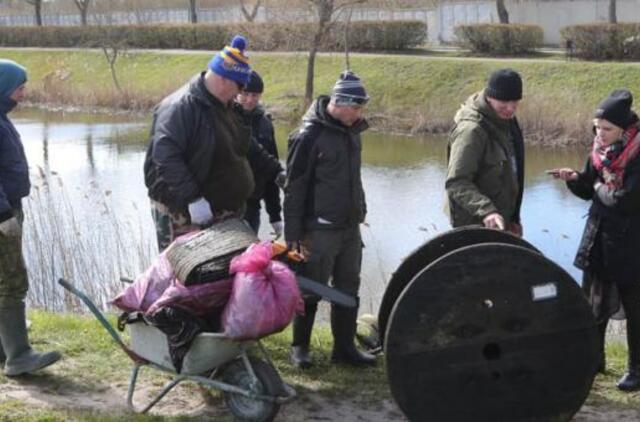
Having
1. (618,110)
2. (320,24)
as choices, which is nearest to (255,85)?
(618,110)

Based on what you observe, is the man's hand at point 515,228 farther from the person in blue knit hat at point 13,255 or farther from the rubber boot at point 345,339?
the person in blue knit hat at point 13,255

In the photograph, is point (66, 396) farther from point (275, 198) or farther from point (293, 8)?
point (293, 8)

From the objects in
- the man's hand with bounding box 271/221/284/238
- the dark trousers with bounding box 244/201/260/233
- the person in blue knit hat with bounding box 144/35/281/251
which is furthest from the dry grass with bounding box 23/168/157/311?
the person in blue knit hat with bounding box 144/35/281/251

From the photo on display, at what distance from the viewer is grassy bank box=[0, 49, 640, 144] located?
2478 centimetres

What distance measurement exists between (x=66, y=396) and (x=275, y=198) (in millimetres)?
2093

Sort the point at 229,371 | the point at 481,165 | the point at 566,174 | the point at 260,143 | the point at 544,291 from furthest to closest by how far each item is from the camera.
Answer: the point at 260,143 → the point at 566,174 → the point at 481,165 → the point at 229,371 → the point at 544,291

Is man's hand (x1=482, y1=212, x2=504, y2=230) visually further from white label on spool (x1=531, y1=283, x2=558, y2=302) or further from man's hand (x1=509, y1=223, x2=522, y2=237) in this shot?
white label on spool (x1=531, y1=283, x2=558, y2=302)

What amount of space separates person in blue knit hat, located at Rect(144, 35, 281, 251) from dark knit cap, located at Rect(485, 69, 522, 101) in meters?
1.39

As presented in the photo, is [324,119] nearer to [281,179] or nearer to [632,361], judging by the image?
[281,179]

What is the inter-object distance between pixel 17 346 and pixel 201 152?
61.2 inches

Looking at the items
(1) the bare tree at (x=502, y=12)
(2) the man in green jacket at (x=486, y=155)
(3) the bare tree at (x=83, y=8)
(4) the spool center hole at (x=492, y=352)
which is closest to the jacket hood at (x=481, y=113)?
(2) the man in green jacket at (x=486, y=155)

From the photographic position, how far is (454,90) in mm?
28797

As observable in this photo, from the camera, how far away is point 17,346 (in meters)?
5.75

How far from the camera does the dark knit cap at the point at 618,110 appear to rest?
5.54m
